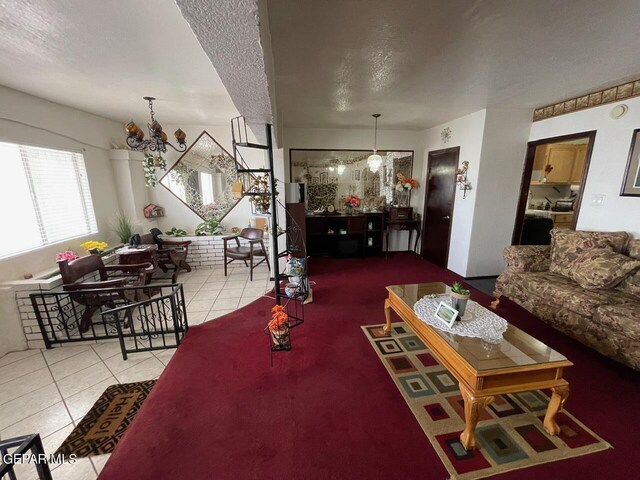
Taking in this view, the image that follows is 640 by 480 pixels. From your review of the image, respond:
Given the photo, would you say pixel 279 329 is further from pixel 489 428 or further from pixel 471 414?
pixel 489 428

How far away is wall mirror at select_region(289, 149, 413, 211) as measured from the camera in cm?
489

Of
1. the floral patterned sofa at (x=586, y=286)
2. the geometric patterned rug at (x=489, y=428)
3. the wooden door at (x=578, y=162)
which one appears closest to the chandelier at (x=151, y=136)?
the geometric patterned rug at (x=489, y=428)

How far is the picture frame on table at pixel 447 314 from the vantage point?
1.81 meters

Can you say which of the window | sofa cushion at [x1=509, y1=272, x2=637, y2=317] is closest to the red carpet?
sofa cushion at [x1=509, y1=272, x2=637, y2=317]

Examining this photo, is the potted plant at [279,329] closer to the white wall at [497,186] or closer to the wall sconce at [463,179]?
the white wall at [497,186]

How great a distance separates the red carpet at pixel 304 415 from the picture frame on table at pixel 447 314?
62cm

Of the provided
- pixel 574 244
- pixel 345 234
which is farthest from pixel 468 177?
pixel 345 234

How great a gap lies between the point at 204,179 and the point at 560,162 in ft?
21.4

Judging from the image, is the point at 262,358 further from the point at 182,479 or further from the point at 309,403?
the point at 182,479

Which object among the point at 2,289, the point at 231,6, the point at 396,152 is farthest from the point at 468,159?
the point at 2,289

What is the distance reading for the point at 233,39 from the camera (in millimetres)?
927

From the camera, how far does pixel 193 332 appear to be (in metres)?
2.63

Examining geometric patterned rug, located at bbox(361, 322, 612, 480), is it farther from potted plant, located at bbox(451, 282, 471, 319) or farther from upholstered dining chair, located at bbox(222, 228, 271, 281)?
upholstered dining chair, located at bbox(222, 228, 271, 281)

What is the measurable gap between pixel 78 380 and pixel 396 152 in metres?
5.36
